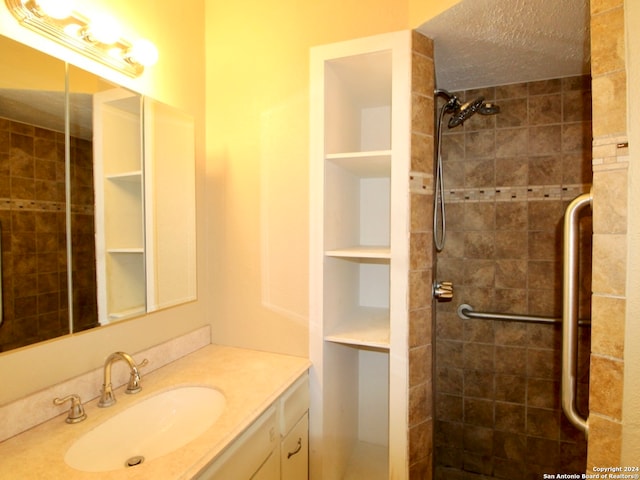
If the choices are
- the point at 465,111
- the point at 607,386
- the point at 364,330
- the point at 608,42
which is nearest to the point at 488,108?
the point at 465,111

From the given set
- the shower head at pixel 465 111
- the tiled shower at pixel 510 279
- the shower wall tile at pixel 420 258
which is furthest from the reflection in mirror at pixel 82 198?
the tiled shower at pixel 510 279

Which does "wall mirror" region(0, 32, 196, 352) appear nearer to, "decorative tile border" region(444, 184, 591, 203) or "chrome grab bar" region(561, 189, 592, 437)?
"chrome grab bar" region(561, 189, 592, 437)

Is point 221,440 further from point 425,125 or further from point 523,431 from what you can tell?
point 523,431

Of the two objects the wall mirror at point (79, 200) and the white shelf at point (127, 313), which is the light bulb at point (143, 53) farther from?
the white shelf at point (127, 313)

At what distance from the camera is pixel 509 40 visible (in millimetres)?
1348

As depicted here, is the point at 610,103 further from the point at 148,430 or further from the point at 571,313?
the point at 148,430

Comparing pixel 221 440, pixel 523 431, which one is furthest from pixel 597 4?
pixel 523 431

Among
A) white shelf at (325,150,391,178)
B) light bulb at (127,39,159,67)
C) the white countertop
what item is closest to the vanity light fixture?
light bulb at (127,39,159,67)

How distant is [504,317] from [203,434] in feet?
5.48

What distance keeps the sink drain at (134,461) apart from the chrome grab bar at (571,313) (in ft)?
3.94

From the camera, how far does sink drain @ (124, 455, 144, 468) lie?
0.97m

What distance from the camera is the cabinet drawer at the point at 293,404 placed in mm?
1241

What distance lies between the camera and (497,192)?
6.12ft

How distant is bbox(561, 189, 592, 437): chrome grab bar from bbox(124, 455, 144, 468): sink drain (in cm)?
120
